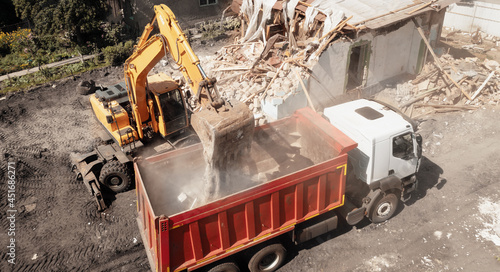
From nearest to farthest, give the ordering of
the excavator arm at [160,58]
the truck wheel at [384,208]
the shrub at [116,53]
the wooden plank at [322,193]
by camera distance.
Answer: the excavator arm at [160,58], the wooden plank at [322,193], the truck wheel at [384,208], the shrub at [116,53]

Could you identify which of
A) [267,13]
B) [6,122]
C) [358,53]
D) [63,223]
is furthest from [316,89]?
[6,122]

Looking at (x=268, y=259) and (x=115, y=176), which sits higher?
(x=115, y=176)

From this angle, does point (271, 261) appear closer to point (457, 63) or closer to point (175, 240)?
point (175, 240)

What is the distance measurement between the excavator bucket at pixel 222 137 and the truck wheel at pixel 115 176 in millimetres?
4024

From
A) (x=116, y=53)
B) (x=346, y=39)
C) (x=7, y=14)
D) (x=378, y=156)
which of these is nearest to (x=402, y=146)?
(x=378, y=156)

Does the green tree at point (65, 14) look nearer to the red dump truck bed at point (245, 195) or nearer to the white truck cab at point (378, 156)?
the red dump truck bed at point (245, 195)

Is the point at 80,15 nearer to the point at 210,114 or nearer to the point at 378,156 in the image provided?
the point at 210,114

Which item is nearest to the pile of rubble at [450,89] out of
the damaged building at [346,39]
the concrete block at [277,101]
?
the damaged building at [346,39]

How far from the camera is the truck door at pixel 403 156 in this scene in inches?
359

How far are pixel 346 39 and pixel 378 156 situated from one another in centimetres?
664

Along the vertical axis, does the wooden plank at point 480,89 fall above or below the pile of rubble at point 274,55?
below

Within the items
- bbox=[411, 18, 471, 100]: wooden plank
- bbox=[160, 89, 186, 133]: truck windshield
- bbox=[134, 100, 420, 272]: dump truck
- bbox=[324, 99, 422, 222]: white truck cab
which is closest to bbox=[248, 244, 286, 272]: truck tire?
bbox=[134, 100, 420, 272]: dump truck

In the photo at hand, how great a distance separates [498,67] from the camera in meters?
16.2

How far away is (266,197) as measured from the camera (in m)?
7.74
